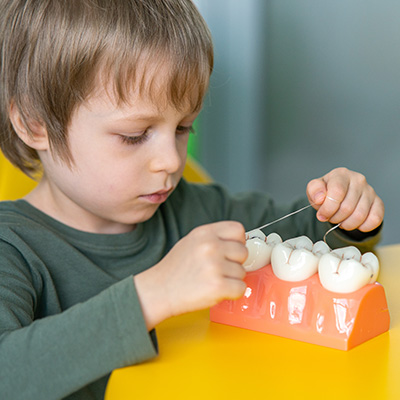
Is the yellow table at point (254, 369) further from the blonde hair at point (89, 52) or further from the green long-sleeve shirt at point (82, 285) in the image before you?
the blonde hair at point (89, 52)

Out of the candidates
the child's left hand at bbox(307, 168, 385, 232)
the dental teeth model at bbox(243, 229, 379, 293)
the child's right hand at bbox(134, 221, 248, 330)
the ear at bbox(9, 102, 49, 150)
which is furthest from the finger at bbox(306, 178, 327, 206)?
the ear at bbox(9, 102, 49, 150)

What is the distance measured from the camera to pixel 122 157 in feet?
2.69

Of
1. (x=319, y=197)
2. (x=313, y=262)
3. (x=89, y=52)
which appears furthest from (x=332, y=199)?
(x=89, y=52)

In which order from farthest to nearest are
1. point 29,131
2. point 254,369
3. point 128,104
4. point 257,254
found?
1. point 29,131
2. point 128,104
3. point 257,254
4. point 254,369

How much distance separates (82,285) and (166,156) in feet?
0.79

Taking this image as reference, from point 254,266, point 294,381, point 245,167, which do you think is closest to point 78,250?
point 254,266

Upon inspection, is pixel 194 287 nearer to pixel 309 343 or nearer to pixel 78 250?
pixel 309 343

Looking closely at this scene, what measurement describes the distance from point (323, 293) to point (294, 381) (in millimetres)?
128

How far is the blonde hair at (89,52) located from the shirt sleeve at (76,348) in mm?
311

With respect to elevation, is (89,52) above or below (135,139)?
above

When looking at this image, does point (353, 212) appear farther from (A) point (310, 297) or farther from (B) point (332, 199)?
(A) point (310, 297)

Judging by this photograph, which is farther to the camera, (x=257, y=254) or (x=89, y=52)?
(x=89, y=52)

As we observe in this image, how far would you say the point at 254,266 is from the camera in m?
0.68

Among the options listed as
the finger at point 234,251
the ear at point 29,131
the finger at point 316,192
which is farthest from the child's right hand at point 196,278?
the ear at point 29,131
